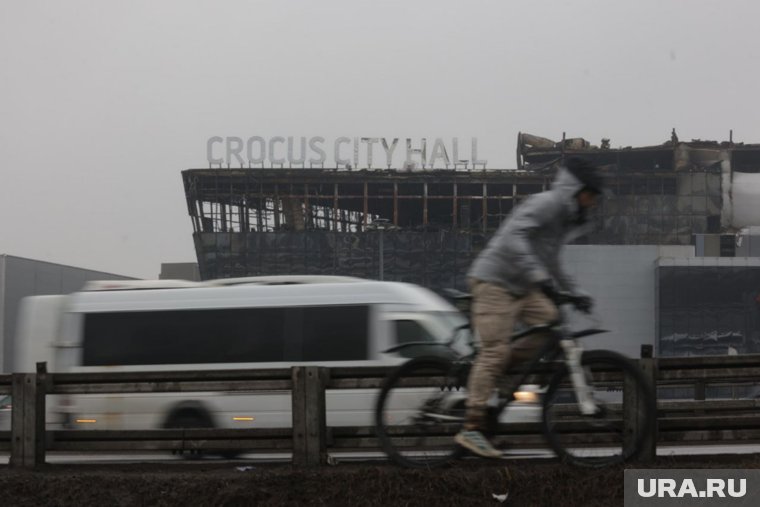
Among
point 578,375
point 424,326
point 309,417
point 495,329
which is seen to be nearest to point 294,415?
point 309,417

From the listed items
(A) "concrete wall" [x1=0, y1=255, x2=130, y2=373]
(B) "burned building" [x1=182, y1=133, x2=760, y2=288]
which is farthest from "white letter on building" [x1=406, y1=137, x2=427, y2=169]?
(A) "concrete wall" [x1=0, y1=255, x2=130, y2=373]

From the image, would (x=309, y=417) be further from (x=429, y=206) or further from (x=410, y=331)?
(x=429, y=206)

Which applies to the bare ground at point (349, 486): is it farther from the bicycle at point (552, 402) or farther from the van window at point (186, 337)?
the van window at point (186, 337)

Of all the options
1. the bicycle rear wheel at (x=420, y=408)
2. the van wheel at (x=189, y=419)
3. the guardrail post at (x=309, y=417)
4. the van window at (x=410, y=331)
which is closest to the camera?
the bicycle rear wheel at (x=420, y=408)

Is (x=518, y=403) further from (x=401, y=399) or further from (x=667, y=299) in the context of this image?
(x=667, y=299)

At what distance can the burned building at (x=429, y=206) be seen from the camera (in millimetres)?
86938

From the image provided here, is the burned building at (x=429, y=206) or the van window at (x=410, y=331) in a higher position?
the burned building at (x=429, y=206)

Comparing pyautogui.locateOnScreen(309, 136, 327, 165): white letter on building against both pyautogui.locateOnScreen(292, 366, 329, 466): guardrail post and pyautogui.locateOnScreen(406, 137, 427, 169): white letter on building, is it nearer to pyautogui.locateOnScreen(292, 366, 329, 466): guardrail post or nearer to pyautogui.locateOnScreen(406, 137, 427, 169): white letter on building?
pyautogui.locateOnScreen(406, 137, 427, 169): white letter on building

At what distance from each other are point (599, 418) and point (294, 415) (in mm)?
1873

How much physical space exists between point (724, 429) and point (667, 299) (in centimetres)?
7720

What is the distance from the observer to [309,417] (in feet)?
20.8

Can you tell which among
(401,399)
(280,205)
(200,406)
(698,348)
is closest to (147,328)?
(200,406)

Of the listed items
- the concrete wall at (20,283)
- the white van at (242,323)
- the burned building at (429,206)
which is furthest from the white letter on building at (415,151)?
the white van at (242,323)

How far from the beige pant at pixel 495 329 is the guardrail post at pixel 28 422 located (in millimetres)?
2953
